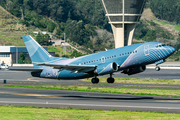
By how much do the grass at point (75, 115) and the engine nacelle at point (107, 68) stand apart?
11.7 meters

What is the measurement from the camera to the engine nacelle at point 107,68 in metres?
56.8

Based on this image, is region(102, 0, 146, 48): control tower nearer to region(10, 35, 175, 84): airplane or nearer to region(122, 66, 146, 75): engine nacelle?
region(10, 35, 175, 84): airplane

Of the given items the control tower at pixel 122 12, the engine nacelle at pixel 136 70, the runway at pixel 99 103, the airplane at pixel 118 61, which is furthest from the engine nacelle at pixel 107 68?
the control tower at pixel 122 12

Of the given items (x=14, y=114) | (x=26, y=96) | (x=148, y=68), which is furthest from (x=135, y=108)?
(x=148, y=68)

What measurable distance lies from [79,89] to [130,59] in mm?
23853

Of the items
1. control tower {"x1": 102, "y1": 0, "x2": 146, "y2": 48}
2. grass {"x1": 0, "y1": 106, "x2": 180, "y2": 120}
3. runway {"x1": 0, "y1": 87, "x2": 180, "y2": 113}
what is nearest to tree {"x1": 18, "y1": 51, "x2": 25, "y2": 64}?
control tower {"x1": 102, "y1": 0, "x2": 146, "y2": 48}

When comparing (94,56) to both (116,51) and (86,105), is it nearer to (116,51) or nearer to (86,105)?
(116,51)

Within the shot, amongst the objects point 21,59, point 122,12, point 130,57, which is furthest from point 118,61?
point 21,59

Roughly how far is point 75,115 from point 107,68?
16.0 m

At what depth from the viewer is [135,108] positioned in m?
Result: 49.8

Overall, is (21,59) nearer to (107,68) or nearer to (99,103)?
(107,68)

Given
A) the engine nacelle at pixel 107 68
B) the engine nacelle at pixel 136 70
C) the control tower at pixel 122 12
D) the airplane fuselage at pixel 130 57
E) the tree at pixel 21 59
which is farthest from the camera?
the tree at pixel 21 59

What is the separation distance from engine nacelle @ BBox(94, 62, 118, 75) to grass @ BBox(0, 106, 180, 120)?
38.4 feet

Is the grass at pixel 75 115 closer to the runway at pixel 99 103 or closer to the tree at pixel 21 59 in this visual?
the runway at pixel 99 103
